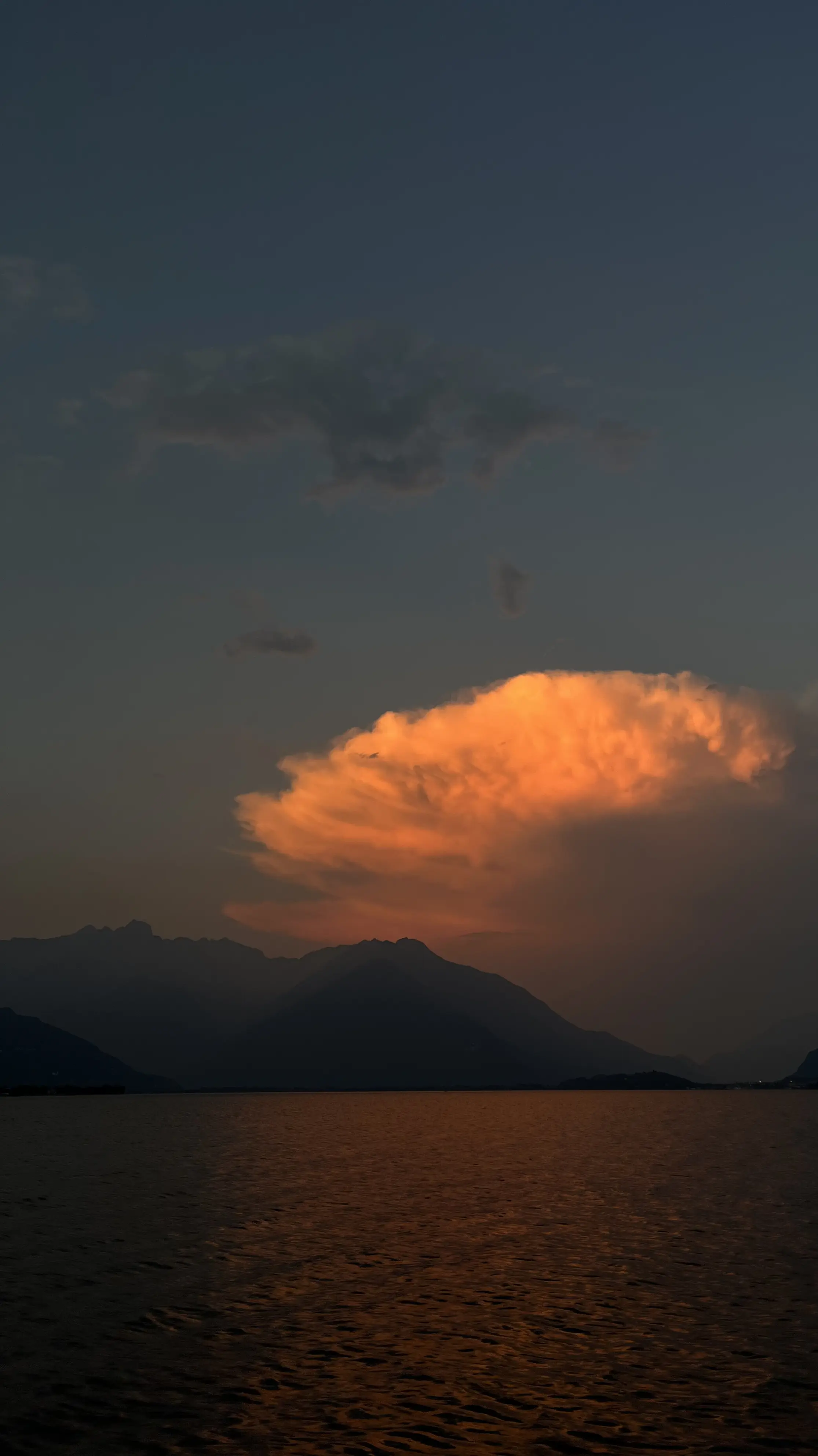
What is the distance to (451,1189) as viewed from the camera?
9750cm

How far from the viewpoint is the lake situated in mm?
29781

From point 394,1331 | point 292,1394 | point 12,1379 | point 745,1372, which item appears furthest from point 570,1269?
point 12,1379

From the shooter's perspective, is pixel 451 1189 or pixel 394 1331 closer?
pixel 394 1331

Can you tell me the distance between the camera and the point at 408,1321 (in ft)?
142

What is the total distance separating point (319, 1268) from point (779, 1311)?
23.1 m

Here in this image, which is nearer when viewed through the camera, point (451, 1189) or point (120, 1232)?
point (120, 1232)

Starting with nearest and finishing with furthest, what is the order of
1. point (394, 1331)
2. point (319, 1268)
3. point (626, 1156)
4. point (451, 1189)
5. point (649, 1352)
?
point (649, 1352) → point (394, 1331) → point (319, 1268) → point (451, 1189) → point (626, 1156)

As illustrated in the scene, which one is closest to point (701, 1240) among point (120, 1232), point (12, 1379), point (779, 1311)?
point (779, 1311)

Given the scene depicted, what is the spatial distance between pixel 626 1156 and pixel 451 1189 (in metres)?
57.1

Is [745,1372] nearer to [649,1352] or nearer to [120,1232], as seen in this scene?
[649,1352]

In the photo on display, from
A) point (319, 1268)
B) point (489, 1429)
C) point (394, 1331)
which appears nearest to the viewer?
point (489, 1429)

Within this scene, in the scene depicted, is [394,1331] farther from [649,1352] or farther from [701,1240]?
[701,1240]

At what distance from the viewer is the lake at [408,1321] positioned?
2978cm

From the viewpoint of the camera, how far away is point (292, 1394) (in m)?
32.9
